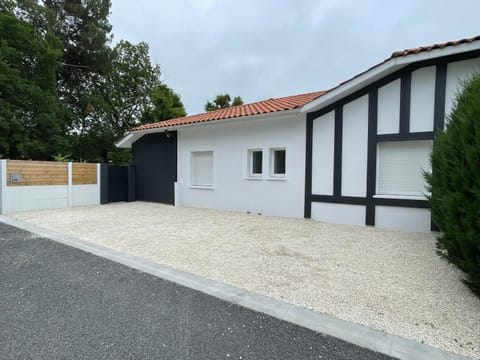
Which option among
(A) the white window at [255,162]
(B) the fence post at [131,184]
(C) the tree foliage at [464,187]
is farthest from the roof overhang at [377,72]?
(B) the fence post at [131,184]

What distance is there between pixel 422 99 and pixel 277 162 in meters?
4.35

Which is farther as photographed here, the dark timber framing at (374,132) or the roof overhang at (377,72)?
the dark timber framing at (374,132)

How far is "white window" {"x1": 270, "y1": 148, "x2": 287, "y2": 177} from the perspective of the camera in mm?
9219

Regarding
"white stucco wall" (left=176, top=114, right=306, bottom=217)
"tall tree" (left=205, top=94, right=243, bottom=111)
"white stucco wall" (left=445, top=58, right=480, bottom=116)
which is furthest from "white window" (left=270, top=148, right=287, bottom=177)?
"tall tree" (left=205, top=94, right=243, bottom=111)

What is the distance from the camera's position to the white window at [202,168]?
36.3 ft

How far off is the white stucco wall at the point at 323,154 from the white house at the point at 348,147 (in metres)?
0.03

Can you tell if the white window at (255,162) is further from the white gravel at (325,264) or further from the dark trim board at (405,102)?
the dark trim board at (405,102)

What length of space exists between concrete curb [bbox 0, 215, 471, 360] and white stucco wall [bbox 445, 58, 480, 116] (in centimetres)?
601

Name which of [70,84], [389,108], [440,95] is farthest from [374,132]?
[70,84]

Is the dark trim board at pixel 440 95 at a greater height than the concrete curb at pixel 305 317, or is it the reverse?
the dark trim board at pixel 440 95

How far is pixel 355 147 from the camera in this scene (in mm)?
7590

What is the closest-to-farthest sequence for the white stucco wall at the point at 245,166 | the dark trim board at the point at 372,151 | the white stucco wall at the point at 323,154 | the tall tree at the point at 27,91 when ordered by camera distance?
the dark trim board at the point at 372,151, the white stucco wall at the point at 323,154, the white stucco wall at the point at 245,166, the tall tree at the point at 27,91

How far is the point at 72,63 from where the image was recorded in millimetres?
22484

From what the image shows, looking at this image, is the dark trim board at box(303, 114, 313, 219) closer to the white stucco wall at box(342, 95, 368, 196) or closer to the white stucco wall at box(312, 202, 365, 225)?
the white stucco wall at box(312, 202, 365, 225)
